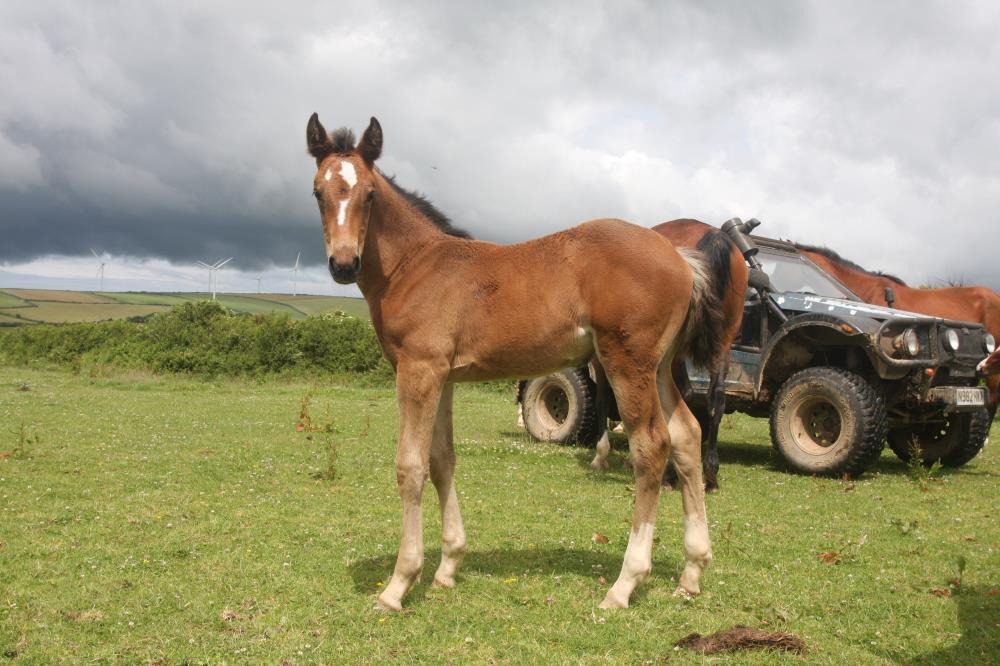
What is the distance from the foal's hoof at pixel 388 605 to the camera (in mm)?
4703

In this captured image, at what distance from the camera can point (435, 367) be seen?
16.0 feet

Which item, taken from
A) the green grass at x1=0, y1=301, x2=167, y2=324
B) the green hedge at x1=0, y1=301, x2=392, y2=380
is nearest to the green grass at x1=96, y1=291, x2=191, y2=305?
the green grass at x1=0, y1=301, x2=167, y2=324

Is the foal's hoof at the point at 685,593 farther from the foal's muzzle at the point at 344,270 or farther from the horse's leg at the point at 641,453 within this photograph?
the foal's muzzle at the point at 344,270

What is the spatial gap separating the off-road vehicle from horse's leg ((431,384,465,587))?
4.89m

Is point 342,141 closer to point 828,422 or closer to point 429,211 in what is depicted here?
point 429,211

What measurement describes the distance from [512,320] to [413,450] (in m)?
1.06

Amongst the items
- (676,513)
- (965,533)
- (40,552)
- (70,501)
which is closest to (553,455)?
(676,513)

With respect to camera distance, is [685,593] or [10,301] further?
[10,301]

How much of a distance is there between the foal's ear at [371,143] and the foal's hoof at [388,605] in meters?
2.90

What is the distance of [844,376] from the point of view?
9.65 metres

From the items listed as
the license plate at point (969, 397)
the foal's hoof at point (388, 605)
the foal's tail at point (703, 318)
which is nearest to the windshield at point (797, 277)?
the license plate at point (969, 397)

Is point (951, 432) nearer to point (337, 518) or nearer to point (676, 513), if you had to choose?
point (676, 513)

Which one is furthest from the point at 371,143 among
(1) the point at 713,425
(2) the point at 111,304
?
Result: (2) the point at 111,304

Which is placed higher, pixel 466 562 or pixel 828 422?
pixel 828 422
